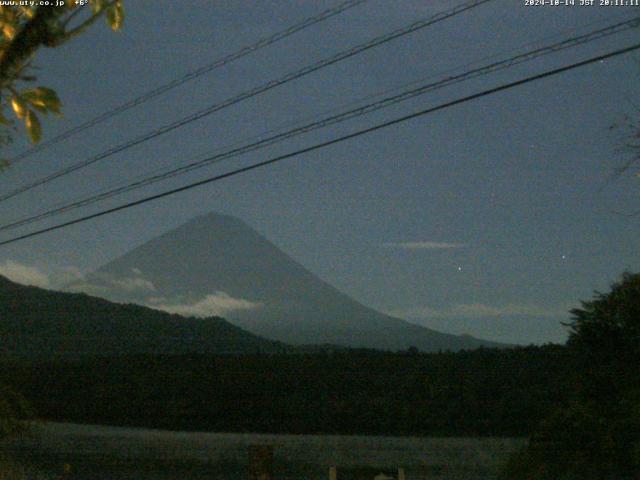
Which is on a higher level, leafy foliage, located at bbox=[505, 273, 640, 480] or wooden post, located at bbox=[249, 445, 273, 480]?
leafy foliage, located at bbox=[505, 273, 640, 480]

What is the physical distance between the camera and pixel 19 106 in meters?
5.17

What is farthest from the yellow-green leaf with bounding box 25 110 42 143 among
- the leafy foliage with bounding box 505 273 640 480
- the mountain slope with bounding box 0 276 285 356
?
the mountain slope with bounding box 0 276 285 356

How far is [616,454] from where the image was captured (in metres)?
9.05

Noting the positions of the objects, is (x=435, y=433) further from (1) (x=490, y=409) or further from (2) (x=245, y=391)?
(2) (x=245, y=391)

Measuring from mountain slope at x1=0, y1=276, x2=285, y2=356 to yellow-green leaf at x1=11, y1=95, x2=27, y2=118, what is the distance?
4158 cm

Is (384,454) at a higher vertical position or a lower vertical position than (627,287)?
lower

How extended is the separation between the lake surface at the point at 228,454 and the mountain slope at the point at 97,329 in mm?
20216

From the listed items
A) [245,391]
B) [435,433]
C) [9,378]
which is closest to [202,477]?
[435,433]

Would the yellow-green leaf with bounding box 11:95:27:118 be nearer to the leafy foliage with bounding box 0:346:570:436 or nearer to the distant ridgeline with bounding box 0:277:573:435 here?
the distant ridgeline with bounding box 0:277:573:435

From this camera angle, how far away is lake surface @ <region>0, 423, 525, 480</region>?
18.8 meters

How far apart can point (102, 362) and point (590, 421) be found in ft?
101

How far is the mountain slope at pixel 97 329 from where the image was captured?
154ft

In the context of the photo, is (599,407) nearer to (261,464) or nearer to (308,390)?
(261,464)

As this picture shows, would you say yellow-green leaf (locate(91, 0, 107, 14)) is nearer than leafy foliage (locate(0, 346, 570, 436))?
Yes
